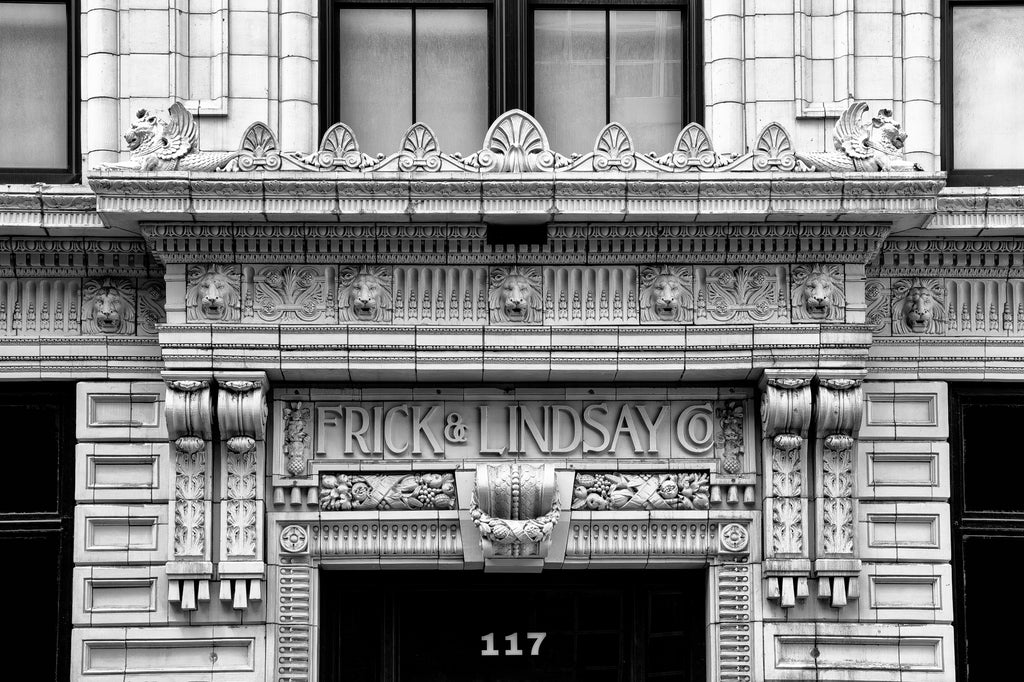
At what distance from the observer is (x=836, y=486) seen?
531 inches

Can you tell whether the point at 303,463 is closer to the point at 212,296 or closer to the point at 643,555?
the point at 212,296

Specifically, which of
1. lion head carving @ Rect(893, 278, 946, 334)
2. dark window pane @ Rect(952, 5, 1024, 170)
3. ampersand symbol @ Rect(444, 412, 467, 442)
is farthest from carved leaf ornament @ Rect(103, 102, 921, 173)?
ampersand symbol @ Rect(444, 412, 467, 442)

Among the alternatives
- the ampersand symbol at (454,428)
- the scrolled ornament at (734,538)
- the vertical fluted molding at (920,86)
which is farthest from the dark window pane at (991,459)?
the ampersand symbol at (454,428)

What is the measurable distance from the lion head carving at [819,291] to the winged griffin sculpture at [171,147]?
4.68 m

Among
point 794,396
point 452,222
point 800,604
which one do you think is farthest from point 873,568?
point 452,222

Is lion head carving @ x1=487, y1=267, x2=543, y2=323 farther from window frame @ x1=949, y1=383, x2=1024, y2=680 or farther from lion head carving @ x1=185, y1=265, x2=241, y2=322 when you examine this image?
window frame @ x1=949, y1=383, x2=1024, y2=680

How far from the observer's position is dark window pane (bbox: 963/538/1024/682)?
45.1 ft

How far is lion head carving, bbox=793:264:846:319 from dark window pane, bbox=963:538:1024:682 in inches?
94.0

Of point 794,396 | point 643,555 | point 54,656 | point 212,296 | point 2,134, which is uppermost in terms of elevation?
point 2,134

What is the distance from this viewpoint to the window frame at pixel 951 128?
1431cm

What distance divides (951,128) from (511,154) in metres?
4.14

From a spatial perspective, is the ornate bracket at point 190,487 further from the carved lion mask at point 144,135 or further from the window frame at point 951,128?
the window frame at point 951,128

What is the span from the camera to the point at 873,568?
13609 mm

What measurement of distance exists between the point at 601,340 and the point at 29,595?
209 inches
